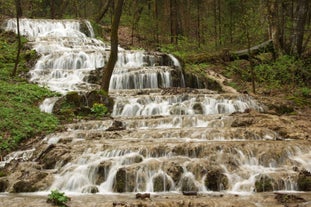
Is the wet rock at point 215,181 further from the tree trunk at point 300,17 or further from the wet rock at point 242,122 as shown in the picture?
the tree trunk at point 300,17

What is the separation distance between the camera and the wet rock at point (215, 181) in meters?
8.50

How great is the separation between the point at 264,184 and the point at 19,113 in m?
9.79

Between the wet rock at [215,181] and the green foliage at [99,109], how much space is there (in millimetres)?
7851

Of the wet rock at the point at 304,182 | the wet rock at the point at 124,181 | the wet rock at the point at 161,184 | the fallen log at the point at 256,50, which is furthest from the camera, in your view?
the fallen log at the point at 256,50

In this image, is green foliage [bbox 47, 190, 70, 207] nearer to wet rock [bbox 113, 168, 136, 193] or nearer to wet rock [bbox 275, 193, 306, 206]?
wet rock [bbox 113, 168, 136, 193]

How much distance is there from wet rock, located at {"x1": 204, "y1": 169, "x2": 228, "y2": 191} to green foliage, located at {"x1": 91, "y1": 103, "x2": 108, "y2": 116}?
309 inches

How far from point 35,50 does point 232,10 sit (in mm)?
16257

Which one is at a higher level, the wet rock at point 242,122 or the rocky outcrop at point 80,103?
the rocky outcrop at point 80,103

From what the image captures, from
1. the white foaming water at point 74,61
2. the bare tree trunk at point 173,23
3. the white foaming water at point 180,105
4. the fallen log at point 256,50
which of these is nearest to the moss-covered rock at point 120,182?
the white foaming water at point 180,105

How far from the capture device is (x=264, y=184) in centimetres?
833

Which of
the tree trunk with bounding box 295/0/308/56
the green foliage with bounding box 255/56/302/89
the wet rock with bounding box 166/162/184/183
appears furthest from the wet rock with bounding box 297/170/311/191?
the tree trunk with bounding box 295/0/308/56

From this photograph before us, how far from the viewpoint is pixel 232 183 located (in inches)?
336

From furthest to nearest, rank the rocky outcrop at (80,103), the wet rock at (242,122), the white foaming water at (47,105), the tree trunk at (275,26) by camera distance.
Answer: the tree trunk at (275,26) < the white foaming water at (47,105) < the rocky outcrop at (80,103) < the wet rock at (242,122)

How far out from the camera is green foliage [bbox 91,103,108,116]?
1570cm
